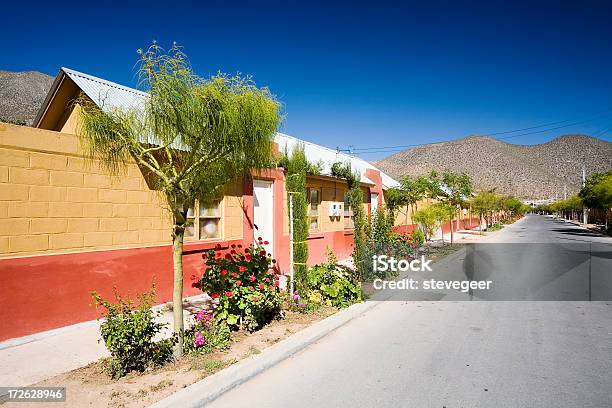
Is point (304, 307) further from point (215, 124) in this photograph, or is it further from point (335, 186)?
point (335, 186)

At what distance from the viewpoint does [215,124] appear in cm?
438

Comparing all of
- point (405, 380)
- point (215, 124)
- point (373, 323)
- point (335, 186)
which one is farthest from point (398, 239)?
point (215, 124)

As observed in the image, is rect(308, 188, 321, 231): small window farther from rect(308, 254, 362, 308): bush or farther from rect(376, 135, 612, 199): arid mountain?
rect(376, 135, 612, 199): arid mountain

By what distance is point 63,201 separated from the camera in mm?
6246

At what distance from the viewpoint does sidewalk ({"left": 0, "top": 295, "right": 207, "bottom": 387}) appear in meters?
4.57

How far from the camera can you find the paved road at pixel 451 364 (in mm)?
4016

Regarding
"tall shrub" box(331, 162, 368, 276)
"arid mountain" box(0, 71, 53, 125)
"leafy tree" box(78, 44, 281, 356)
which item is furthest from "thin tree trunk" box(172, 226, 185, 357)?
"arid mountain" box(0, 71, 53, 125)

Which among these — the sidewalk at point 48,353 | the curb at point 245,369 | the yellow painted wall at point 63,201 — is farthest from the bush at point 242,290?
the yellow painted wall at point 63,201

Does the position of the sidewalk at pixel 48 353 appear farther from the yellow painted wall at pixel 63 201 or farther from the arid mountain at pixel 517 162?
the arid mountain at pixel 517 162

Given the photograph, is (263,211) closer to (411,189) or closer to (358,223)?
(358,223)

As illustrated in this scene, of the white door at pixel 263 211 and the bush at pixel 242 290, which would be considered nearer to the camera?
the bush at pixel 242 290

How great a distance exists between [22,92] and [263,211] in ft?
396

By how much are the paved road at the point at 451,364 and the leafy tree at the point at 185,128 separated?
1752mm

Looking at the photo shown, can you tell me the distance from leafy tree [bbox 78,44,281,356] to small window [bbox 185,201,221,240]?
147 inches
